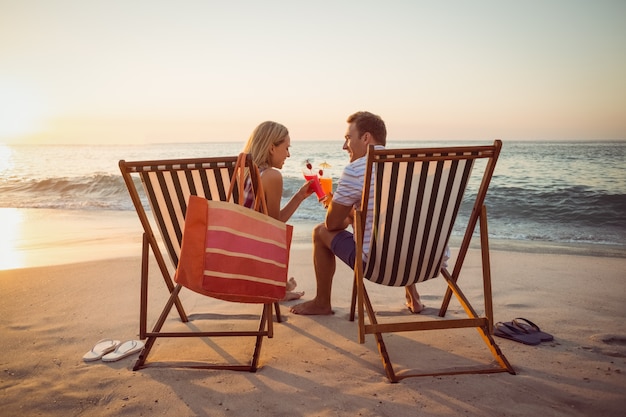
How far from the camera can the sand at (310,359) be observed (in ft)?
7.29

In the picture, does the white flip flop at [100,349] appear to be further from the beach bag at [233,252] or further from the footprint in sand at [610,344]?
the footprint in sand at [610,344]

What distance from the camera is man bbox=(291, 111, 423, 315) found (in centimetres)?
302

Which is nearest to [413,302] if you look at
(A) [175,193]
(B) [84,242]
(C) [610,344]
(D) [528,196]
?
(C) [610,344]

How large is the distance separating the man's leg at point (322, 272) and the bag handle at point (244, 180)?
36.9 inches

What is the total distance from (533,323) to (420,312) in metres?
0.85

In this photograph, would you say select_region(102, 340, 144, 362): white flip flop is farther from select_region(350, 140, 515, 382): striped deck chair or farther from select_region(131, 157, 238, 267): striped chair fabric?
select_region(350, 140, 515, 382): striped deck chair

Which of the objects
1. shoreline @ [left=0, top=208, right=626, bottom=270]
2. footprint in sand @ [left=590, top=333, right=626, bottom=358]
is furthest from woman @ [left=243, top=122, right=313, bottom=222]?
shoreline @ [left=0, top=208, right=626, bottom=270]

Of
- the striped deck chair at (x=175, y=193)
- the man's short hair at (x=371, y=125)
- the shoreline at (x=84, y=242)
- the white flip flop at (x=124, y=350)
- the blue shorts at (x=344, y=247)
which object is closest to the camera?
the striped deck chair at (x=175, y=193)

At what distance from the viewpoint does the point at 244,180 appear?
2559 millimetres

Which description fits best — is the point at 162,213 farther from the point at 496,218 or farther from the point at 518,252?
the point at 496,218

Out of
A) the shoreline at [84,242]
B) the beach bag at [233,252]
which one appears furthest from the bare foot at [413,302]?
the shoreline at [84,242]

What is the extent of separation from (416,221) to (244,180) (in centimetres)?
103

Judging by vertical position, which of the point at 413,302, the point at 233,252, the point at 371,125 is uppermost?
the point at 371,125

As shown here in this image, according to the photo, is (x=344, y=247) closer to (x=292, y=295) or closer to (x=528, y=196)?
(x=292, y=295)
